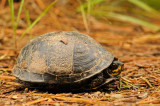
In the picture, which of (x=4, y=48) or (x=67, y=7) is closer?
(x=4, y=48)

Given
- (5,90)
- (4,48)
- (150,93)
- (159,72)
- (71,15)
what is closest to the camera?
(150,93)

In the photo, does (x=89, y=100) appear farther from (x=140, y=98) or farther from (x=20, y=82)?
(x=20, y=82)

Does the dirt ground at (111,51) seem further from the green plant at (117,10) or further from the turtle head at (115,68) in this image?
the green plant at (117,10)

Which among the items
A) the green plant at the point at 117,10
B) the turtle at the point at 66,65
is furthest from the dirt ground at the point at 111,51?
the green plant at the point at 117,10

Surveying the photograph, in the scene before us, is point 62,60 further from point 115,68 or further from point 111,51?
point 111,51

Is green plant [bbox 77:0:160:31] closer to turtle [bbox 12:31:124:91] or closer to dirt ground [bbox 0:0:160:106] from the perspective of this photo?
dirt ground [bbox 0:0:160:106]

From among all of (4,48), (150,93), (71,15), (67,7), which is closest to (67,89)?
(150,93)

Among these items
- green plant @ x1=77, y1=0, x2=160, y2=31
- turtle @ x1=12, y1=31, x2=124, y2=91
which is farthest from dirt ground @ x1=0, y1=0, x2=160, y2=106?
green plant @ x1=77, y1=0, x2=160, y2=31

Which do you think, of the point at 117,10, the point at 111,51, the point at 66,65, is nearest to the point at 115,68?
the point at 66,65
